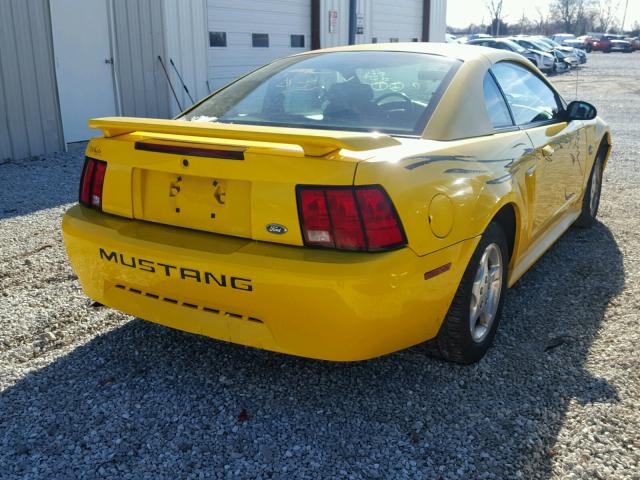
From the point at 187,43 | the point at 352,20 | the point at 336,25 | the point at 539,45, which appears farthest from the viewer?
the point at 539,45

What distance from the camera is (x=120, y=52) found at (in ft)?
32.2

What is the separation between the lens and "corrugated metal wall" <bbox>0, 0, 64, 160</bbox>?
798cm

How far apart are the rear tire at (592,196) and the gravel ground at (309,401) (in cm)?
133

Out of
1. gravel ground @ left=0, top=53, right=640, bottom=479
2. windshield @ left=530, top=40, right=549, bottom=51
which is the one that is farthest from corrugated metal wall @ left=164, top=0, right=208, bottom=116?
windshield @ left=530, top=40, right=549, bottom=51

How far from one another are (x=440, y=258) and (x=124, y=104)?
27.9ft

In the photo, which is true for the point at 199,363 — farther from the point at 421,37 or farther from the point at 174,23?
the point at 421,37

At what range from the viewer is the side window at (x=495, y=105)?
333cm

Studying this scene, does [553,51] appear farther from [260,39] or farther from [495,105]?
[495,105]

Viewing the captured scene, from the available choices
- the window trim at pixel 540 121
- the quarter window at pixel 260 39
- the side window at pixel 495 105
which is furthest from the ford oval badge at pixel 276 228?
the quarter window at pixel 260 39

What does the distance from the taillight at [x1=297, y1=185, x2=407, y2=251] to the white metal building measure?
697cm

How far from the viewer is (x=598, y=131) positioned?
507 cm

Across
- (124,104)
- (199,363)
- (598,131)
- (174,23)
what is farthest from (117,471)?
(174,23)

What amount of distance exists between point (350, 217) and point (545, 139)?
1.86 m

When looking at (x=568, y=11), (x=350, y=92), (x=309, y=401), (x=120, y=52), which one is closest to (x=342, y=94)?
(x=350, y=92)
